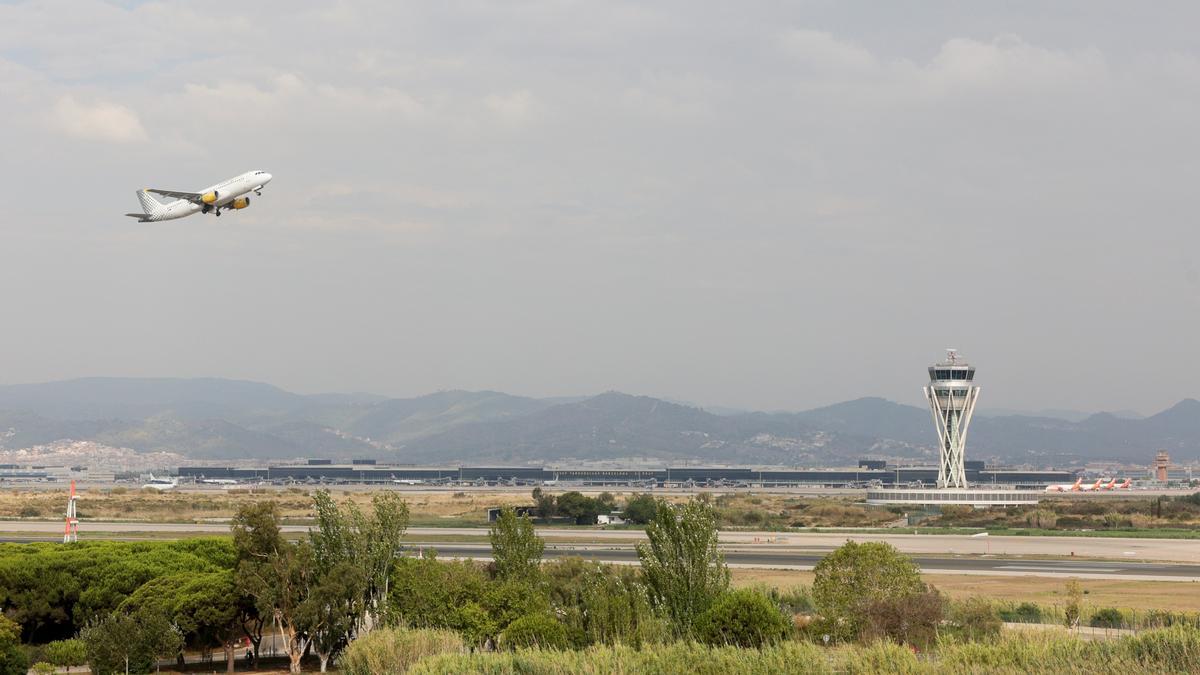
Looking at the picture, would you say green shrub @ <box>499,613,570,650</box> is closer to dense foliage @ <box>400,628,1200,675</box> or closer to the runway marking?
dense foliage @ <box>400,628,1200,675</box>

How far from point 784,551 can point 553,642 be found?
63782 millimetres

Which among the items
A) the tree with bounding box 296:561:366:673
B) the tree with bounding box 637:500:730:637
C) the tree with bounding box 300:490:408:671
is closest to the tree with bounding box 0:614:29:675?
the tree with bounding box 296:561:366:673

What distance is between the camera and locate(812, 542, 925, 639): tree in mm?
62031

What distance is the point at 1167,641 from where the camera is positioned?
133 feet

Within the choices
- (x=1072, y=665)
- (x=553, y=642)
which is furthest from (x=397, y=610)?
(x=1072, y=665)

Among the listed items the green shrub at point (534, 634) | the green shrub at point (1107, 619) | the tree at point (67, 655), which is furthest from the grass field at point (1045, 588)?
the tree at point (67, 655)

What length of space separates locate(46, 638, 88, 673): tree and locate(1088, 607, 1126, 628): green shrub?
2018 inches

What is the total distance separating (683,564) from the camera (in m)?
58.6

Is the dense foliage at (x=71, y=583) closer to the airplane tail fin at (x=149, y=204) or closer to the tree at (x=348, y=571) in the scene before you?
the tree at (x=348, y=571)

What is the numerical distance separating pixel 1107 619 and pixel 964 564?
35214 millimetres

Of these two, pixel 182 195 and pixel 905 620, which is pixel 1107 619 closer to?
pixel 905 620

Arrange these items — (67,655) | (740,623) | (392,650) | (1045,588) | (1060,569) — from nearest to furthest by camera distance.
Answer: (392,650)
(740,623)
(67,655)
(1045,588)
(1060,569)

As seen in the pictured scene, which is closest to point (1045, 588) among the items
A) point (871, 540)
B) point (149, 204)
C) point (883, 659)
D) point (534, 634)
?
point (871, 540)

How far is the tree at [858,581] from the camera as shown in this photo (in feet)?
204
